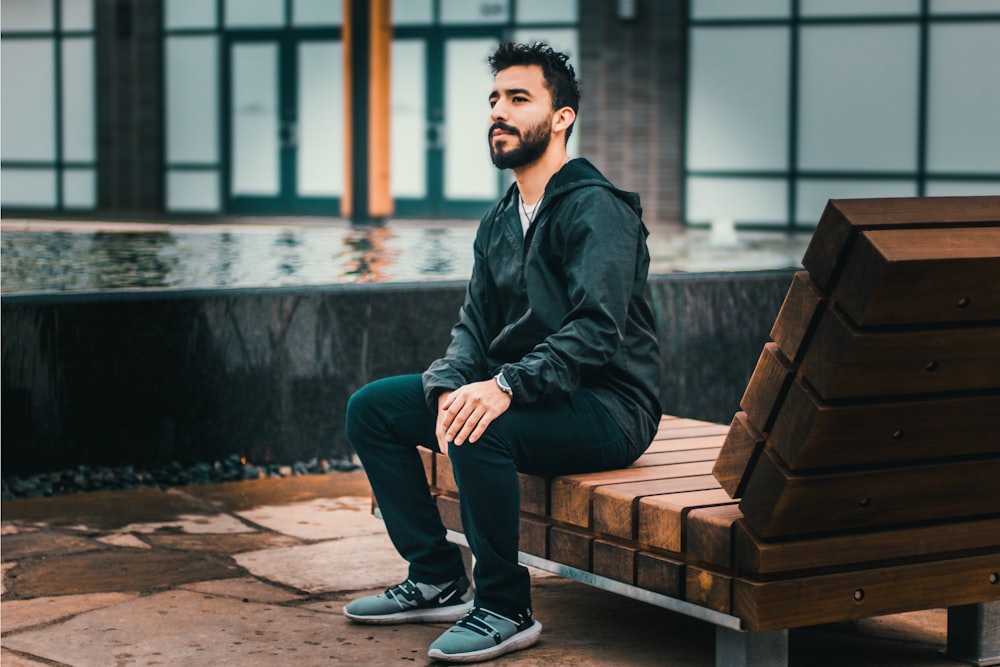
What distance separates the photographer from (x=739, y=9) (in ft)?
60.5

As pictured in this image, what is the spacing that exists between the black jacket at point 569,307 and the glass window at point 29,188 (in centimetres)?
1951

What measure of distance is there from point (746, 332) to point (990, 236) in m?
4.31

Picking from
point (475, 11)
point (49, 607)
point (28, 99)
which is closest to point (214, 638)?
point (49, 607)

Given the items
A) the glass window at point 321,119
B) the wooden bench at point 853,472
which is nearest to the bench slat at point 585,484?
the wooden bench at point 853,472

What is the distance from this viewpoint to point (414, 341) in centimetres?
663

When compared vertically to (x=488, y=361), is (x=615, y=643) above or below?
below

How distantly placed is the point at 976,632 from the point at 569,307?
49.0 inches

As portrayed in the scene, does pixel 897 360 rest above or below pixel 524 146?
below

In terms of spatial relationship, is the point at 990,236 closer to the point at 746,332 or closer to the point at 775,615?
the point at 775,615

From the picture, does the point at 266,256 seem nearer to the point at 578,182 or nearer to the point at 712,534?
the point at 578,182

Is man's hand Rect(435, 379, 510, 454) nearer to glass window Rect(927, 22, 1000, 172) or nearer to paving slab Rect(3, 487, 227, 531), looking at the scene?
paving slab Rect(3, 487, 227, 531)

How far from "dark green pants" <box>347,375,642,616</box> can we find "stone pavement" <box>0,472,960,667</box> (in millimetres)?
197

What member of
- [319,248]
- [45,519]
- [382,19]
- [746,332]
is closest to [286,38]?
[382,19]

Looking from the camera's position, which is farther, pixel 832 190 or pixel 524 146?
pixel 832 190
